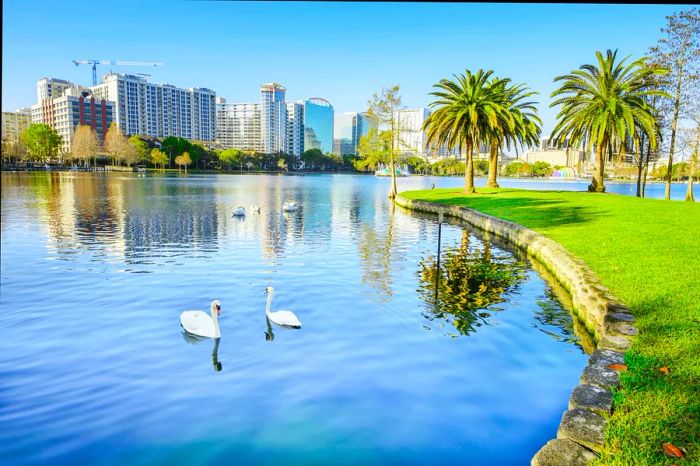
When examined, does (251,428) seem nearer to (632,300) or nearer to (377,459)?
(377,459)

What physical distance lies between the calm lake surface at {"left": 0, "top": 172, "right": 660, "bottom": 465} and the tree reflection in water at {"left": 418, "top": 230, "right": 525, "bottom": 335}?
252mm

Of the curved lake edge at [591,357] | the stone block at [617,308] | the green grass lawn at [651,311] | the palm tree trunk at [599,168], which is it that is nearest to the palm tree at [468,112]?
the palm tree trunk at [599,168]

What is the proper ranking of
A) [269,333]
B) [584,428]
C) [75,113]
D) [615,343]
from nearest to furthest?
[584,428]
[615,343]
[269,333]
[75,113]

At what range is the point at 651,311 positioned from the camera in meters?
8.02

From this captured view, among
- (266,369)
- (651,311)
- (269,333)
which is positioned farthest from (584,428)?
(269,333)

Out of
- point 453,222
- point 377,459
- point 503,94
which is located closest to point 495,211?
point 453,222

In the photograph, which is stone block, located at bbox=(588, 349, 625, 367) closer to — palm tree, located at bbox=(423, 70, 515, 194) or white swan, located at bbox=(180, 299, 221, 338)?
white swan, located at bbox=(180, 299, 221, 338)

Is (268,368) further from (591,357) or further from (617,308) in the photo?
(617,308)

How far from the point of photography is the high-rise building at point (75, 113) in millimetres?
167875

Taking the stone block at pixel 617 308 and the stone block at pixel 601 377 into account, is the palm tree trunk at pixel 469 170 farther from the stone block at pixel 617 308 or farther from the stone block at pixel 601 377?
the stone block at pixel 601 377

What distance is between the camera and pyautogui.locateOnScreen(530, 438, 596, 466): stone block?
441 cm

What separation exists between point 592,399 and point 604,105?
33.9 meters

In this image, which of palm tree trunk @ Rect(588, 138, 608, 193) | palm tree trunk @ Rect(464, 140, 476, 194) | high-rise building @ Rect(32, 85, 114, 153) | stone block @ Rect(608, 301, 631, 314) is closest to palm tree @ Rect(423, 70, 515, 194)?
palm tree trunk @ Rect(464, 140, 476, 194)

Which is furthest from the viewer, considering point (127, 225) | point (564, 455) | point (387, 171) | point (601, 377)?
point (387, 171)
